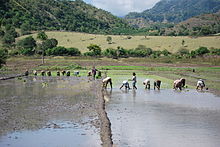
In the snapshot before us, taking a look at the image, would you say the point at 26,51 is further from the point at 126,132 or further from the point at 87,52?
the point at 126,132

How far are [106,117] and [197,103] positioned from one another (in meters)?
7.40

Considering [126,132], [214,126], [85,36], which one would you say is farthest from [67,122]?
[85,36]

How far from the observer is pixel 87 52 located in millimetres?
86938

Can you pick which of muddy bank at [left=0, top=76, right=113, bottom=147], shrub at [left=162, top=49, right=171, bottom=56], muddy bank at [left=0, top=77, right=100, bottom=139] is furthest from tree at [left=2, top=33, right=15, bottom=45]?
muddy bank at [left=0, top=76, right=113, bottom=147]

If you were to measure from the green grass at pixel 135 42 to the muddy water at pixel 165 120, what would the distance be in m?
73.1

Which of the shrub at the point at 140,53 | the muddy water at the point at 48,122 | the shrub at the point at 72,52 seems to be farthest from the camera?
the shrub at the point at 140,53

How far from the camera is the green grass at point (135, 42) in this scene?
96.1 m

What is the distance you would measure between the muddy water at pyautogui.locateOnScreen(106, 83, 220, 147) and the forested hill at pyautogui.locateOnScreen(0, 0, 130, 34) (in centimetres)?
9822

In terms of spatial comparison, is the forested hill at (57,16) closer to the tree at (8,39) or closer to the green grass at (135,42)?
the tree at (8,39)

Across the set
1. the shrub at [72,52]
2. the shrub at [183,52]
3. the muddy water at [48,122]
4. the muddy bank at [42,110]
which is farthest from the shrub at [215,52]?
the muddy water at [48,122]

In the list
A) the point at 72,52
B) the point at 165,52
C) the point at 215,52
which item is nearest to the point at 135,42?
the point at 165,52

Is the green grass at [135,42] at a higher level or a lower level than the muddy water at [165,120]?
higher

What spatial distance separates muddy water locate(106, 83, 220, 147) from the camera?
1175 cm

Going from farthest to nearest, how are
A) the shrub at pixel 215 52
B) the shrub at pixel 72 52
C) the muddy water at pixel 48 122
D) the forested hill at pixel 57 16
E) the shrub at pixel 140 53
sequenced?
1. the forested hill at pixel 57 16
2. the shrub at pixel 140 53
3. the shrub at pixel 72 52
4. the shrub at pixel 215 52
5. the muddy water at pixel 48 122
